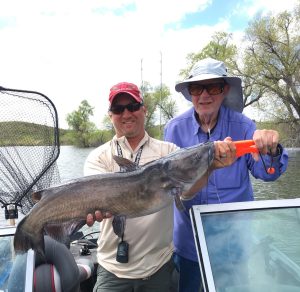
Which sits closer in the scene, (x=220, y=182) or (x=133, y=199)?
(x=133, y=199)

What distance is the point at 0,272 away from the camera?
2.56 metres

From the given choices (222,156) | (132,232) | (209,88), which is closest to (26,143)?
(132,232)

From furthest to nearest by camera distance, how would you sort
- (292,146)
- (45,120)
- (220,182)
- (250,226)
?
(292,146)
(45,120)
(220,182)
(250,226)

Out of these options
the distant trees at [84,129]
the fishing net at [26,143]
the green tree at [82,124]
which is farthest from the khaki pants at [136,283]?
the green tree at [82,124]

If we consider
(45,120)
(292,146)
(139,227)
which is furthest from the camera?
(292,146)

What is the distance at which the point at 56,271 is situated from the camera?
9.53 feet

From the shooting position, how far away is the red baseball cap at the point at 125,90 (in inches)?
127

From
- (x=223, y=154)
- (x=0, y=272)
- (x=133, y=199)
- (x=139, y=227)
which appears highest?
(x=223, y=154)

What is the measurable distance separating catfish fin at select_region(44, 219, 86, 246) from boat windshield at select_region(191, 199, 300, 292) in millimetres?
914

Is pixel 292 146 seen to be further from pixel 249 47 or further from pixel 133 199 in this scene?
pixel 133 199

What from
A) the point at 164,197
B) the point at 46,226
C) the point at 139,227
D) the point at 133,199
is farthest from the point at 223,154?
the point at 46,226

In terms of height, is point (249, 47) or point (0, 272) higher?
point (249, 47)

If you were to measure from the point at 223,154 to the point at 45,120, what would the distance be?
2.52 meters

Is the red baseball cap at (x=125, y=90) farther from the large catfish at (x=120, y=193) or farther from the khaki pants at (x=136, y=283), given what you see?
the khaki pants at (x=136, y=283)
